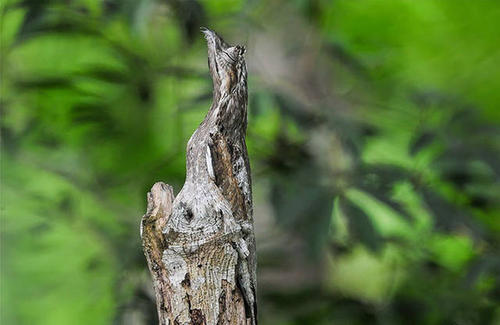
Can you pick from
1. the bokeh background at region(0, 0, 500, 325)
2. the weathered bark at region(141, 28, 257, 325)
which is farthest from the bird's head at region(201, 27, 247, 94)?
the bokeh background at region(0, 0, 500, 325)

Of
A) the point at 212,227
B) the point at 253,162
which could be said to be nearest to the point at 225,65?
the point at 212,227

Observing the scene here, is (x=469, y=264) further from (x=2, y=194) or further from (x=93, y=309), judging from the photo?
(x=2, y=194)

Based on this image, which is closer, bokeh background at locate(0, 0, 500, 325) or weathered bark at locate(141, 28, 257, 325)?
weathered bark at locate(141, 28, 257, 325)

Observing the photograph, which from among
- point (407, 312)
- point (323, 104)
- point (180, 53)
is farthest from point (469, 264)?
point (180, 53)

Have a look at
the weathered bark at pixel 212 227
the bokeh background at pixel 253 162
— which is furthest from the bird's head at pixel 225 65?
the bokeh background at pixel 253 162

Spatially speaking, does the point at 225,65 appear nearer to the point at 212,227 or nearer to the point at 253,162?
the point at 212,227

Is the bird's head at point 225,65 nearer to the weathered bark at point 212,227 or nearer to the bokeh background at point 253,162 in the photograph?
the weathered bark at point 212,227

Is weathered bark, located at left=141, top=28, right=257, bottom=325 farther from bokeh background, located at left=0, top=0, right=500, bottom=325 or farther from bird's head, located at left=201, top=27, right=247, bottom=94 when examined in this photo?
bokeh background, located at left=0, top=0, right=500, bottom=325
